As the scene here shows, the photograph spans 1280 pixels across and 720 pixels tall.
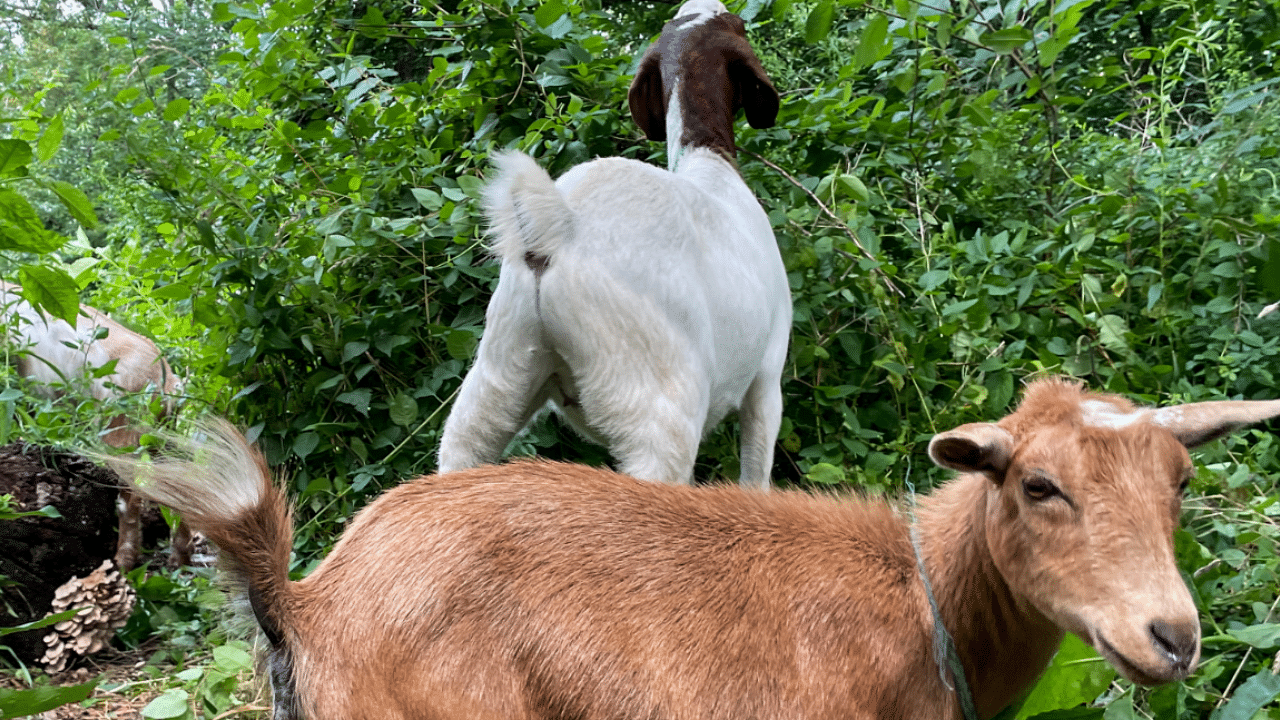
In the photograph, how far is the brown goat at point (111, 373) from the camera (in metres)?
4.20

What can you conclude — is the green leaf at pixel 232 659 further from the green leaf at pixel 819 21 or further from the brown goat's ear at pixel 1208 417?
the green leaf at pixel 819 21

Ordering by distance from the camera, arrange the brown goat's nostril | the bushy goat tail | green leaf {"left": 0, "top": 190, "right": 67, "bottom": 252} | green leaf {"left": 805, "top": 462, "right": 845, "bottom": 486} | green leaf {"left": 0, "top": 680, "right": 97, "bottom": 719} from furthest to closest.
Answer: green leaf {"left": 805, "top": 462, "right": 845, "bottom": 486}, green leaf {"left": 0, "top": 190, "right": 67, "bottom": 252}, the bushy goat tail, green leaf {"left": 0, "top": 680, "right": 97, "bottom": 719}, the brown goat's nostril

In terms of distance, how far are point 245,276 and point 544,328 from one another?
1898mm

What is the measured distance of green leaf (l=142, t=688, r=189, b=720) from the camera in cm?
269

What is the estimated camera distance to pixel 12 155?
7.15 ft

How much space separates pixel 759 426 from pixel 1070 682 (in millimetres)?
1312

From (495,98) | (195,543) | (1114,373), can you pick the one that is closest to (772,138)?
(495,98)

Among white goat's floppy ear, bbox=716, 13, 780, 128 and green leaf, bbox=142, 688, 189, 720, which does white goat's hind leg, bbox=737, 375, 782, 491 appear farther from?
green leaf, bbox=142, 688, 189, 720

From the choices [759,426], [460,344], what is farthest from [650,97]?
[759,426]

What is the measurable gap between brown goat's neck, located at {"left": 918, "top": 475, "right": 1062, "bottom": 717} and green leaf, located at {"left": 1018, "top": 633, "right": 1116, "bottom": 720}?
0.27m

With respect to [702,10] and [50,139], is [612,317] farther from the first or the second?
[702,10]

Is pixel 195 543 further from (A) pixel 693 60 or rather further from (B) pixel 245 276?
(A) pixel 693 60


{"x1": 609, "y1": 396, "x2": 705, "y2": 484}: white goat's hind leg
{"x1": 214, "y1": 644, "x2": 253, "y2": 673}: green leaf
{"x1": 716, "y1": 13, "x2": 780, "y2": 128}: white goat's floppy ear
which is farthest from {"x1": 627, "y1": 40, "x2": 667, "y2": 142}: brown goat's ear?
{"x1": 214, "y1": 644, "x2": 253, "y2": 673}: green leaf

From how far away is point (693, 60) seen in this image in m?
3.83
